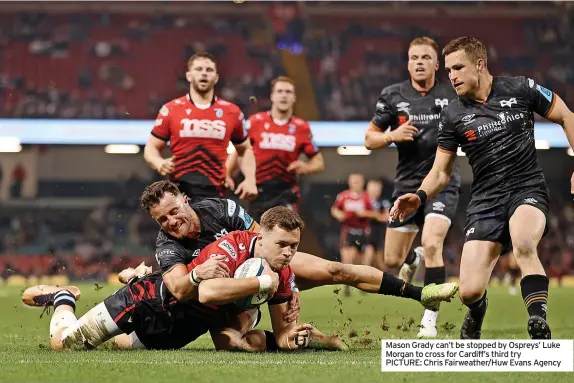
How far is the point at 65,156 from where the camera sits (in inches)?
867

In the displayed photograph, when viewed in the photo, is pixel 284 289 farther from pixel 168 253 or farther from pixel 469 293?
pixel 469 293

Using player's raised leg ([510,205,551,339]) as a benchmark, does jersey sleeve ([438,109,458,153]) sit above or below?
above

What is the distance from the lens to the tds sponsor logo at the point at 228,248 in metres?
5.95

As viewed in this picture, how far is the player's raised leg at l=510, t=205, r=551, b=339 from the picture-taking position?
6.00m

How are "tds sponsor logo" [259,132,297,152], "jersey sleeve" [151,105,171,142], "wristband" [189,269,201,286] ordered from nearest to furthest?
"wristband" [189,269,201,286] → "jersey sleeve" [151,105,171,142] → "tds sponsor logo" [259,132,297,152]

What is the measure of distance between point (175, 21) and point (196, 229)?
20263 millimetres

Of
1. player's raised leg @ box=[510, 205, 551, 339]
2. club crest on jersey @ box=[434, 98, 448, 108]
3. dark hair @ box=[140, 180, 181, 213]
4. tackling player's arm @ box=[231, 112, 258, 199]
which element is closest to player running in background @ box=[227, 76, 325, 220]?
tackling player's arm @ box=[231, 112, 258, 199]

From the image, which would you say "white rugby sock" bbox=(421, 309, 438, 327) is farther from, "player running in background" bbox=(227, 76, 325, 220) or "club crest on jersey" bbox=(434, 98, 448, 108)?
"player running in background" bbox=(227, 76, 325, 220)

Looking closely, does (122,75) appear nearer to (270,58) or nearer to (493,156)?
(270,58)

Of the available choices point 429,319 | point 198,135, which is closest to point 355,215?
point 198,135

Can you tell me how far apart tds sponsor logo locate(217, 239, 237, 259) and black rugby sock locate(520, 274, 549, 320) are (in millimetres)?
1919

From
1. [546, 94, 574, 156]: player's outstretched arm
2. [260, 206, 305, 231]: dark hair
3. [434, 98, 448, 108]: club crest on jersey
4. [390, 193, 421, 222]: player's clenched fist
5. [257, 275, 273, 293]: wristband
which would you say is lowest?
[257, 275, 273, 293]: wristband

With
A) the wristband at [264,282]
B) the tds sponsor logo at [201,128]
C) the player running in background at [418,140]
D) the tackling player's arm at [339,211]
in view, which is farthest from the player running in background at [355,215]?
the wristband at [264,282]

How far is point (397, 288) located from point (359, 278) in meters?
0.28
